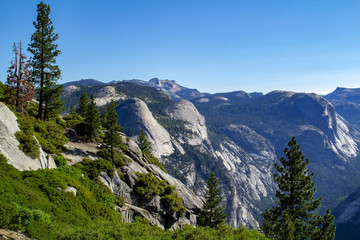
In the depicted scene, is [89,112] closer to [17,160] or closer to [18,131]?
[18,131]

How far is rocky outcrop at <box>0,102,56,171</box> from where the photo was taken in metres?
20.8

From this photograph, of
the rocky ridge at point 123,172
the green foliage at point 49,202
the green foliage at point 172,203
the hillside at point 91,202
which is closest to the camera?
the green foliage at point 49,202

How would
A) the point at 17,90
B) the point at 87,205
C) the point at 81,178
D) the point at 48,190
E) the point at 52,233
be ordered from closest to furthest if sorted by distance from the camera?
the point at 52,233
the point at 48,190
the point at 87,205
the point at 81,178
the point at 17,90

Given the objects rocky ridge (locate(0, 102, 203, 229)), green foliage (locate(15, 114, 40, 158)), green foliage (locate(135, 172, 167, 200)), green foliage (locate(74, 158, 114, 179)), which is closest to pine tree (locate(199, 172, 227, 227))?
rocky ridge (locate(0, 102, 203, 229))

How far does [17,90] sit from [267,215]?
117 ft

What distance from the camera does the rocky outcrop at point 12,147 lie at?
2075cm

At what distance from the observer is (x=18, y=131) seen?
23453 mm

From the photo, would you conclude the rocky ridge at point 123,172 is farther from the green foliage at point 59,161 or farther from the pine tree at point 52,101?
the pine tree at point 52,101

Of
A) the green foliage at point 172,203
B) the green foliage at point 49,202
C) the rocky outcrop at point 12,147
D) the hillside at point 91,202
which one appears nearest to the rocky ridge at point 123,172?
the rocky outcrop at point 12,147

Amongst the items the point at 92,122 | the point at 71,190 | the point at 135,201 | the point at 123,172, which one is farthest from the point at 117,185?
the point at 92,122

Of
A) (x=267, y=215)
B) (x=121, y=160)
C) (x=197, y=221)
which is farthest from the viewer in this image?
(x=197, y=221)

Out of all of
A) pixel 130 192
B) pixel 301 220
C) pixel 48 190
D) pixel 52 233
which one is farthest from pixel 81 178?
pixel 301 220

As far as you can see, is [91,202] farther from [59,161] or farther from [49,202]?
[59,161]

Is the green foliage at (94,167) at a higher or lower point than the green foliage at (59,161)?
lower
